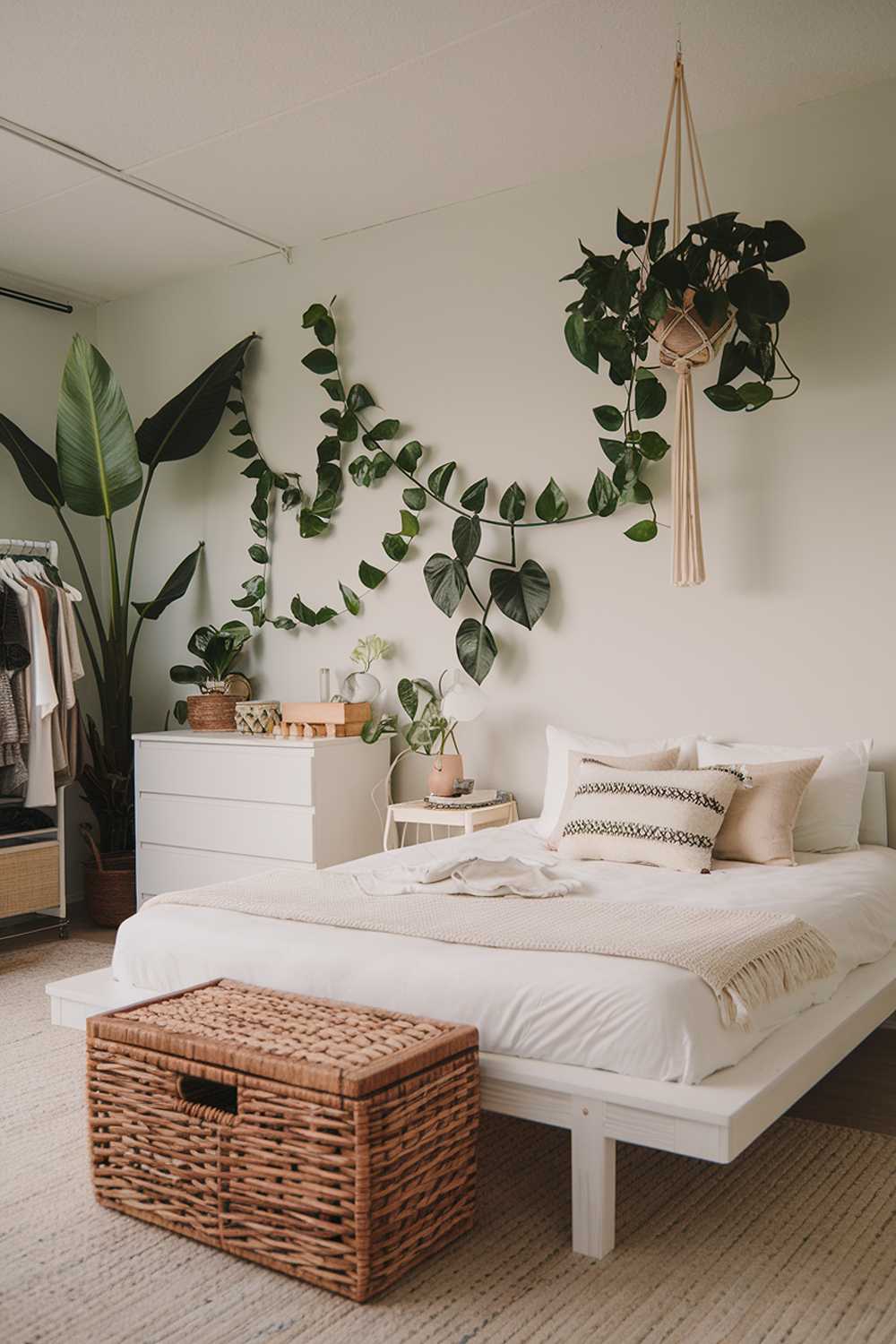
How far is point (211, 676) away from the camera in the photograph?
490 cm

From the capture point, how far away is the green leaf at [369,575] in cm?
448

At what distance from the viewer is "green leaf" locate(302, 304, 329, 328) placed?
4.64m

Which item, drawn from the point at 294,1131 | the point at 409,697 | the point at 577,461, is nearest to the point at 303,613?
the point at 409,697

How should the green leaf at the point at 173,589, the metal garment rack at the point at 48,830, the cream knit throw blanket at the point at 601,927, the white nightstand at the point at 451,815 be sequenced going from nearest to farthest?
1. the cream knit throw blanket at the point at 601,927
2. the white nightstand at the point at 451,815
3. the metal garment rack at the point at 48,830
4. the green leaf at the point at 173,589

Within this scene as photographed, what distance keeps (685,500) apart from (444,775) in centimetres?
129

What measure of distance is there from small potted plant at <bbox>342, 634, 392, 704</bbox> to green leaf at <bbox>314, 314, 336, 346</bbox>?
1.21 metres

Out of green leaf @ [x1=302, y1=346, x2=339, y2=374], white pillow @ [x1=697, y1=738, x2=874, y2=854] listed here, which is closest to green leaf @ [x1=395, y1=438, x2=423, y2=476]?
green leaf @ [x1=302, y1=346, x2=339, y2=374]

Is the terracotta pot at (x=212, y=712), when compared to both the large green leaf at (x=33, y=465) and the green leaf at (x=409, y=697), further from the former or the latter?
the large green leaf at (x=33, y=465)

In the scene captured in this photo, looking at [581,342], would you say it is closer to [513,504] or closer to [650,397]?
[650,397]

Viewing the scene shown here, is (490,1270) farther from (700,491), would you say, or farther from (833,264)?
(833,264)

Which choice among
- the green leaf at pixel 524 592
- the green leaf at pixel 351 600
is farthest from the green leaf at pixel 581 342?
the green leaf at pixel 351 600

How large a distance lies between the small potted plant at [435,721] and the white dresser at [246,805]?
0.10 metres

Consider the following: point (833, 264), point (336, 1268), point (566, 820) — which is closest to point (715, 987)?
point (336, 1268)

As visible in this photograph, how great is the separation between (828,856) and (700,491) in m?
1.27
